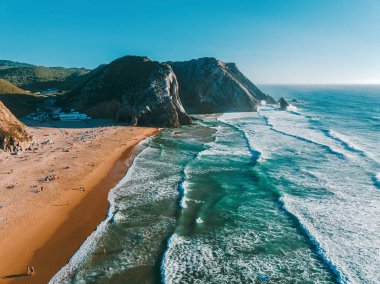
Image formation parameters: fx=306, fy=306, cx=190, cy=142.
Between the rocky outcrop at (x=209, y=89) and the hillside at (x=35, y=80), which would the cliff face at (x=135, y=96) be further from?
the hillside at (x=35, y=80)

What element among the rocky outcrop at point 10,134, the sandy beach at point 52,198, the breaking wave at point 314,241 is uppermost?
the rocky outcrop at point 10,134

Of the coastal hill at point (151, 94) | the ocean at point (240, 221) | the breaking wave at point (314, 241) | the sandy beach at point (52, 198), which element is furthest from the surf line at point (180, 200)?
the coastal hill at point (151, 94)

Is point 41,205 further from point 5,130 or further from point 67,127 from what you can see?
point 67,127

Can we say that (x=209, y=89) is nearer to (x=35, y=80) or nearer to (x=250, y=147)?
(x=250, y=147)

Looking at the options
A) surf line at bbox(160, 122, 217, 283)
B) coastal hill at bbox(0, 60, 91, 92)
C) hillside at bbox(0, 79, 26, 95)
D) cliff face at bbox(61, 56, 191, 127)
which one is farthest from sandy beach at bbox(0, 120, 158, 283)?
coastal hill at bbox(0, 60, 91, 92)

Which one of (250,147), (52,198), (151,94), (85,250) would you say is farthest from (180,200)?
(151,94)

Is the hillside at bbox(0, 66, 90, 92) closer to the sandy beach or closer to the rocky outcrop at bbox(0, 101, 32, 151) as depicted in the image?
the rocky outcrop at bbox(0, 101, 32, 151)
